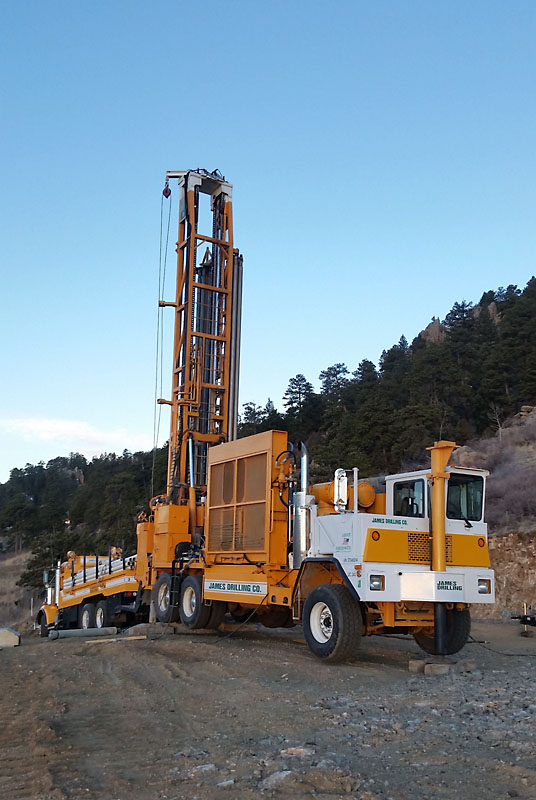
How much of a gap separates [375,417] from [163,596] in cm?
3171

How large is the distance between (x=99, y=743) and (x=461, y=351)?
57.8 metres

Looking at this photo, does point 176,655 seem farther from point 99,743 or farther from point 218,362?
point 218,362

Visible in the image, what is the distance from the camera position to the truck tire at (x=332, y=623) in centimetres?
1030

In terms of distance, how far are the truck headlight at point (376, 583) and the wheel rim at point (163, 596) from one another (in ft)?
24.6

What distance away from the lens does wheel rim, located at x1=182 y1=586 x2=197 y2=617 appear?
15.8 metres

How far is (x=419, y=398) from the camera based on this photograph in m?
51.3

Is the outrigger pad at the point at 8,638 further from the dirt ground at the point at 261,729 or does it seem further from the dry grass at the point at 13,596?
the dry grass at the point at 13,596

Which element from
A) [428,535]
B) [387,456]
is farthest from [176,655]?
[387,456]

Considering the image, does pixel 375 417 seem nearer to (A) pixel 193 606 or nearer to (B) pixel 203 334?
(B) pixel 203 334

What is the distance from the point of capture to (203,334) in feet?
63.6

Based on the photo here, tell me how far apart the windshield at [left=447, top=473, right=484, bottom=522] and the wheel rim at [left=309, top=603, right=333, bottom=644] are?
236 cm

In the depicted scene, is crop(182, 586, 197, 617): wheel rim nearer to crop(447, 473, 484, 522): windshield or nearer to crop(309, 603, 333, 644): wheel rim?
crop(309, 603, 333, 644): wheel rim

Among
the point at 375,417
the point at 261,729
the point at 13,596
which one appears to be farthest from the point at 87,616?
the point at 13,596

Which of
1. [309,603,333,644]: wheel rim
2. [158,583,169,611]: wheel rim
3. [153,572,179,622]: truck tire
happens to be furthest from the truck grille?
[158,583,169,611]: wheel rim
